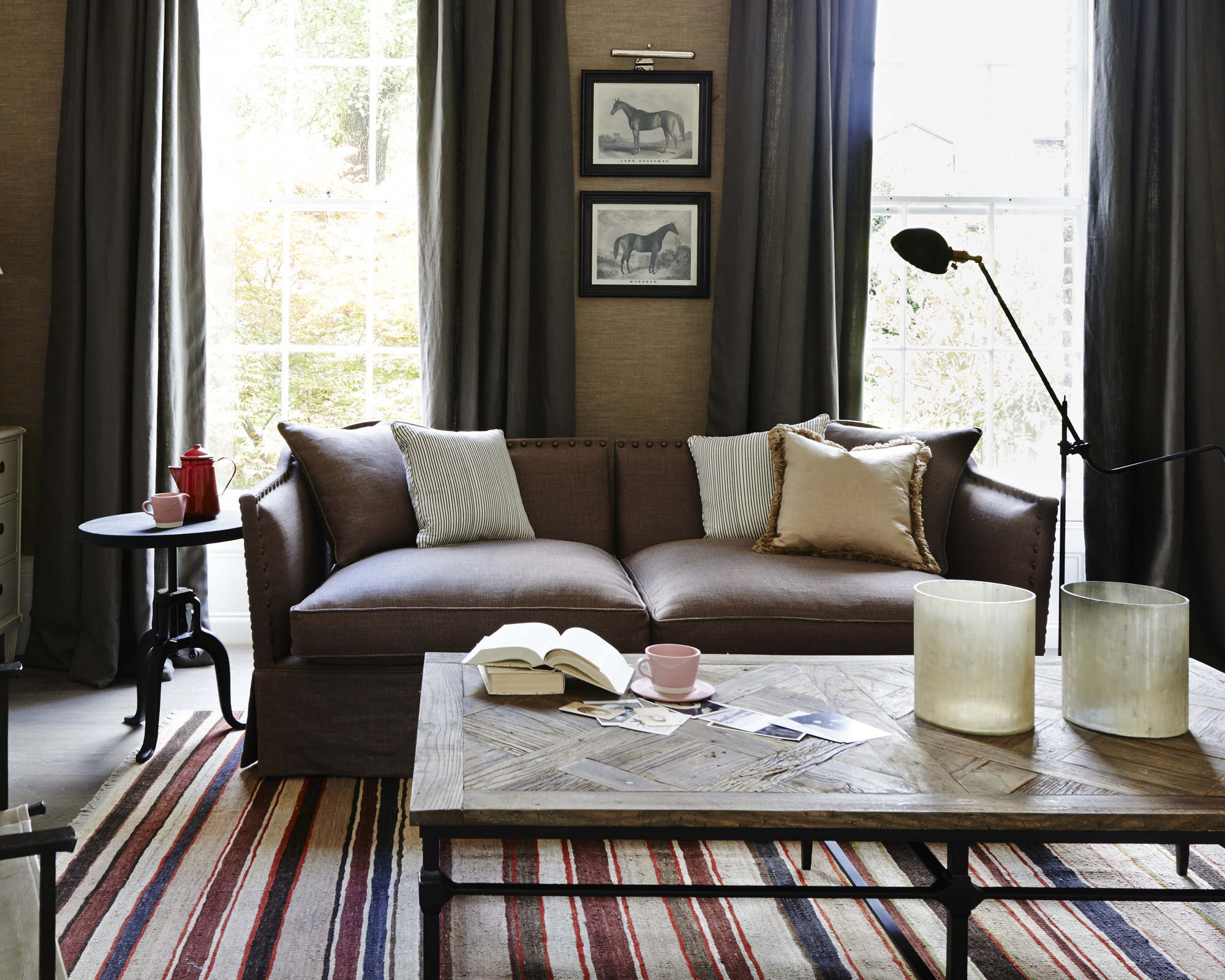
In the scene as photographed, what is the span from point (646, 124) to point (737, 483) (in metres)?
1.44

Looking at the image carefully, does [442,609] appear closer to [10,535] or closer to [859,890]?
[859,890]

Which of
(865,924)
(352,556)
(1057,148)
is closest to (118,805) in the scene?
(352,556)

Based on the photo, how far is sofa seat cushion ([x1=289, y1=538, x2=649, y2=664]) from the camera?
2.37 metres

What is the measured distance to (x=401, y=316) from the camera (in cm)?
378

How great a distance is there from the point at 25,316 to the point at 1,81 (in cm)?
84

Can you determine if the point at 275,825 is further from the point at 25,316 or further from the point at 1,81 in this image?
the point at 1,81

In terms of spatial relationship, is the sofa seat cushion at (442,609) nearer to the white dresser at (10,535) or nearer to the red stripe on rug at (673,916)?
the red stripe on rug at (673,916)

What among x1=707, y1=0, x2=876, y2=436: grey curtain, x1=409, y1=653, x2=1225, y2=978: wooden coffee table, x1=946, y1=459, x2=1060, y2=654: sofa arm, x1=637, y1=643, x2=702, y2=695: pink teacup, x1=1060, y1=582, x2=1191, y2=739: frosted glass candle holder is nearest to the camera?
x1=409, y1=653, x2=1225, y2=978: wooden coffee table

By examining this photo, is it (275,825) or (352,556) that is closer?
(275,825)

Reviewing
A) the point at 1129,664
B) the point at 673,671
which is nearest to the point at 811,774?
the point at 673,671

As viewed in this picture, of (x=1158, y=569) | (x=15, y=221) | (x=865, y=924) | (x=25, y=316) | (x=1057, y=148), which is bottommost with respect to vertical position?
(x=865, y=924)

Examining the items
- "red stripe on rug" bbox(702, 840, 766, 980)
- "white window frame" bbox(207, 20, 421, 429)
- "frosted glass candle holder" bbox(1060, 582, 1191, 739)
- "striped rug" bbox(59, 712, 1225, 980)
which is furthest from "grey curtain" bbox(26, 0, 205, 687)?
"frosted glass candle holder" bbox(1060, 582, 1191, 739)

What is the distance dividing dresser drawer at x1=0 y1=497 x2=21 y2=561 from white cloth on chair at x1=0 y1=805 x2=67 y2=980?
7.74 feet

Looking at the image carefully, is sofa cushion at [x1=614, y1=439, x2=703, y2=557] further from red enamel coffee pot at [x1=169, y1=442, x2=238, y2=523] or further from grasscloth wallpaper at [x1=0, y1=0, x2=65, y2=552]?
grasscloth wallpaper at [x1=0, y1=0, x2=65, y2=552]
